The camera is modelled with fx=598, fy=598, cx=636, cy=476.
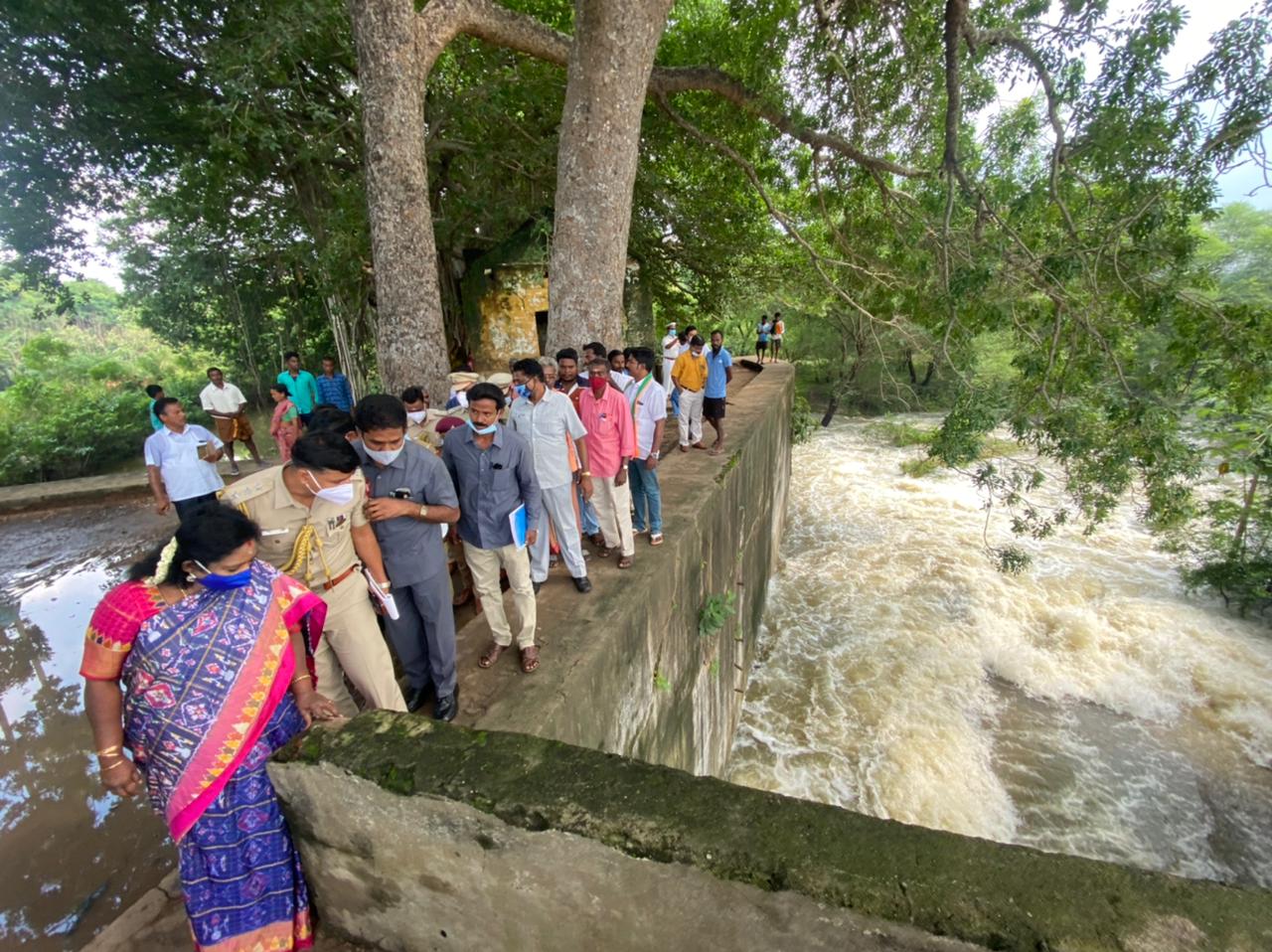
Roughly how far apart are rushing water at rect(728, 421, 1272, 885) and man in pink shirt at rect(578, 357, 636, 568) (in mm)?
4046

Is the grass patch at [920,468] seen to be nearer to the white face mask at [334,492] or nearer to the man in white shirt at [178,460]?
the man in white shirt at [178,460]

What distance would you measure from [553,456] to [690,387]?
127 inches

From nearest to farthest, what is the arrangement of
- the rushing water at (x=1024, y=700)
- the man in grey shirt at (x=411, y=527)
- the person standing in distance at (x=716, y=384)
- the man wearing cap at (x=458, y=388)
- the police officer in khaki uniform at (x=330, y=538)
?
the police officer in khaki uniform at (x=330, y=538) < the man in grey shirt at (x=411, y=527) < the man wearing cap at (x=458, y=388) < the rushing water at (x=1024, y=700) < the person standing in distance at (x=716, y=384)

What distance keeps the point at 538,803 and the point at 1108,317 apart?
7.12 meters

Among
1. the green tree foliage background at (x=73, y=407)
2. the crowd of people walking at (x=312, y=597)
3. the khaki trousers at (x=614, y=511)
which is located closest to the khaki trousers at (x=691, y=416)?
the crowd of people walking at (x=312, y=597)

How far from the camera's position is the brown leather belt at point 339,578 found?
7.38 ft

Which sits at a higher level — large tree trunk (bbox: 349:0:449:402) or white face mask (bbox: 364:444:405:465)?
large tree trunk (bbox: 349:0:449:402)

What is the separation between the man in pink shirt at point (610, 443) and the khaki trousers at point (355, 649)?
69.3 inches

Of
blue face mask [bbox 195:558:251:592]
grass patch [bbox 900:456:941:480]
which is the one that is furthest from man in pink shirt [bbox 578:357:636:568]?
grass patch [bbox 900:456:941:480]

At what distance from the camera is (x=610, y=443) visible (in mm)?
3943

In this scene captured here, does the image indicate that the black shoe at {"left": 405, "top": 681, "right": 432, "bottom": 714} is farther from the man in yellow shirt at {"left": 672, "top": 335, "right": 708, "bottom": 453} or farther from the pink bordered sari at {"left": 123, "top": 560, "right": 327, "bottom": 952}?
the man in yellow shirt at {"left": 672, "top": 335, "right": 708, "bottom": 453}

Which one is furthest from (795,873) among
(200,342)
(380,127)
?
(200,342)

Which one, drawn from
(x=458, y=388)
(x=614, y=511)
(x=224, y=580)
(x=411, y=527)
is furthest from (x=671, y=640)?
(x=224, y=580)

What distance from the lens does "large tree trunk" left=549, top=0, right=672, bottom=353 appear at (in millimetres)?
4789
